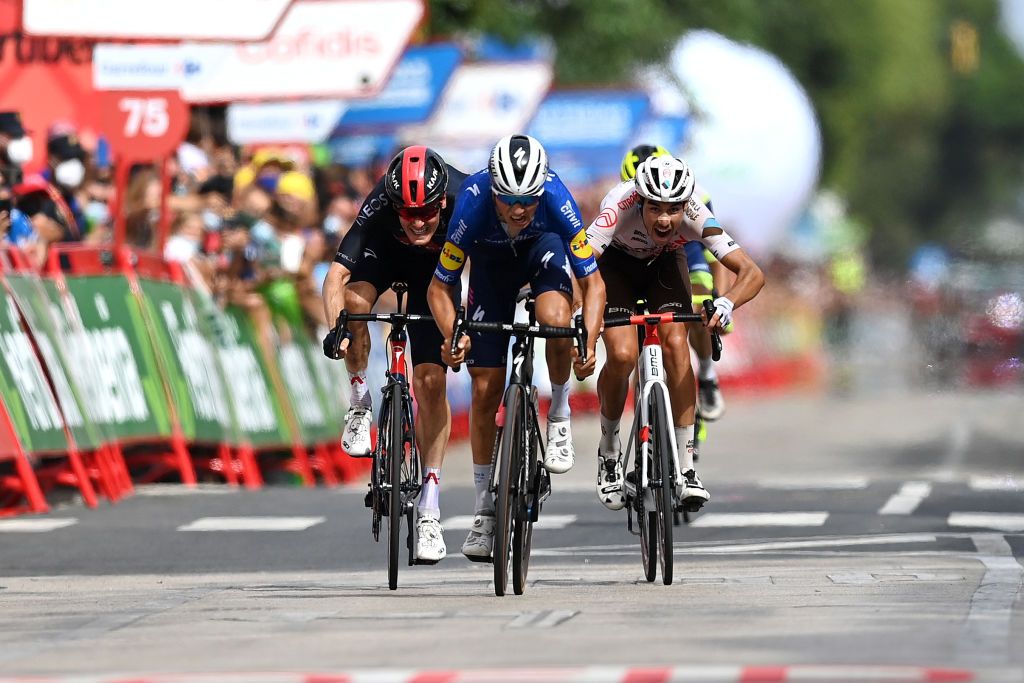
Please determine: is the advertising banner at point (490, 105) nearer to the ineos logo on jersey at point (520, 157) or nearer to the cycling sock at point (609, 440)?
the cycling sock at point (609, 440)

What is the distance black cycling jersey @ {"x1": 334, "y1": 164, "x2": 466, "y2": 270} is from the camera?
10.9 m

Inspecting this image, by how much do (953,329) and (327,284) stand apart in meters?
31.9

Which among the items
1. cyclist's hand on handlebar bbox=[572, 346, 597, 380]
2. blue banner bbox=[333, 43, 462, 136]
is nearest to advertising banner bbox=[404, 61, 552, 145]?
blue banner bbox=[333, 43, 462, 136]

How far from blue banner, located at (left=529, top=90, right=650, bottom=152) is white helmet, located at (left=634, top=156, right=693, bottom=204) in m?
21.5

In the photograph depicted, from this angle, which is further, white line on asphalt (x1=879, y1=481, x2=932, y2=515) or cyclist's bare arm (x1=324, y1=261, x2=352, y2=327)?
white line on asphalt (x1=879, y1=481, x2=932, y2=515)

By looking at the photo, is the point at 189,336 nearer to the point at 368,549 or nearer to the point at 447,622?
the point at 368,549

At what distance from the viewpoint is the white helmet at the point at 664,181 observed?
11281 mm

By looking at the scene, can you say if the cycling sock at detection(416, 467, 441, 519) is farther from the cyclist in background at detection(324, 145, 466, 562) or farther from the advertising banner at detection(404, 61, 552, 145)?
the advertising banner at detection(404, 61, 552, 145)

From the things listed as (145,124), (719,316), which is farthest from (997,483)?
(145,124)

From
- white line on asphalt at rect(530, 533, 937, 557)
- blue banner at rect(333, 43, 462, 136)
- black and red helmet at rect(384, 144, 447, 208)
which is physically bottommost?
white line on asphalt at rect(530, 533, 937, 557)

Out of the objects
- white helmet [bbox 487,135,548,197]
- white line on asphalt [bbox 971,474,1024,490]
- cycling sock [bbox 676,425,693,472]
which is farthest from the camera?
white line on asphalt [bbox 971,474,1024,490]

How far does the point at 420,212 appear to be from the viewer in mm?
10633

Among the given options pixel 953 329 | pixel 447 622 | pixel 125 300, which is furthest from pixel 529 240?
pixel 953 329

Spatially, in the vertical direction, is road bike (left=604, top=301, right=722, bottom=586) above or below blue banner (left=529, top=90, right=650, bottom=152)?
below
